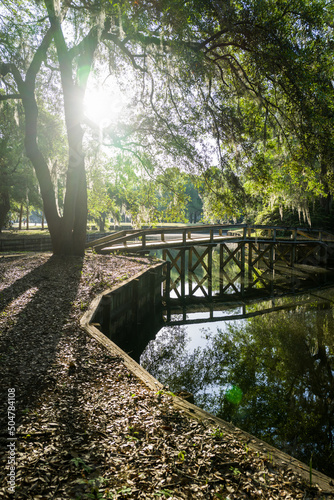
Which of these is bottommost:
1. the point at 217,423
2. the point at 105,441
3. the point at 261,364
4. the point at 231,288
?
the point at 231,288

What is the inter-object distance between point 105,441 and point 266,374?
5.41 metres

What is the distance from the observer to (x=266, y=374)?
24.3ft

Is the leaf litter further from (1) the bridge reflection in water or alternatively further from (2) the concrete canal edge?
(1) the bridge reflection in water

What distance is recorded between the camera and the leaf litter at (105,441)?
248 centimetres

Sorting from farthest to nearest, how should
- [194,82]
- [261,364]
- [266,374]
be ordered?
1. [194,82]
2. [261,364]
3. [266,374]

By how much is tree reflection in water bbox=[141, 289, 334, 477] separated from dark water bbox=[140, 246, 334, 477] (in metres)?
0.02

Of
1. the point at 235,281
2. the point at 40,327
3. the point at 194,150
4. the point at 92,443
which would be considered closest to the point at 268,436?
the point at 92,443

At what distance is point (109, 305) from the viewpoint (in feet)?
24.6

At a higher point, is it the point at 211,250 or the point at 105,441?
the point at 211,250

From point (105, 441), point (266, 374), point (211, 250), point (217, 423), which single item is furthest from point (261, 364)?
point (211, 250)

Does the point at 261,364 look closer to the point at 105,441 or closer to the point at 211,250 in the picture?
the point at 105,441

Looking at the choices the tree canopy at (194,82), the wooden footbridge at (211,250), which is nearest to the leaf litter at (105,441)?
the tree canopy at (194,82)

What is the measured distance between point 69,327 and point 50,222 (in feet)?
27.5

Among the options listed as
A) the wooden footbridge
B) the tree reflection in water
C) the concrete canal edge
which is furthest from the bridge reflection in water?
the concrete canal edge
